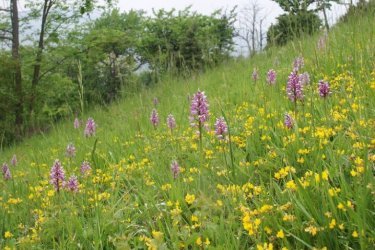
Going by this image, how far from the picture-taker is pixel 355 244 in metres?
1.51

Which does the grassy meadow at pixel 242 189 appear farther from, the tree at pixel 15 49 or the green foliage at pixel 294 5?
the tree at pixel 15 49

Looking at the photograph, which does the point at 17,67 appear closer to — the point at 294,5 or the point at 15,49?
the point at 15,49

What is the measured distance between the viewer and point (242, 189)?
2.04m

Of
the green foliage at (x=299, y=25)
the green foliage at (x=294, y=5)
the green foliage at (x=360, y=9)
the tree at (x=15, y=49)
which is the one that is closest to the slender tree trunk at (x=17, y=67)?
the tree at (x=15, y=49)

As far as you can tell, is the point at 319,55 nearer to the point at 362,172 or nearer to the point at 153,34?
the point at 362,172

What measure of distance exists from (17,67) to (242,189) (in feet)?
39.6

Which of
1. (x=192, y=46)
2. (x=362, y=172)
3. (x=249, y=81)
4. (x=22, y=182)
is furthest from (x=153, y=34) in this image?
(x=362, y=172)

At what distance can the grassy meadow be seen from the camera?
1.62m

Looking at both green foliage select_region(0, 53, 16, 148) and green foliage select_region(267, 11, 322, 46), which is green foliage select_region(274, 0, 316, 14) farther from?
green foliage select_region(0, 53, 16, 148)

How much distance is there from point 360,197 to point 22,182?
3.14 m

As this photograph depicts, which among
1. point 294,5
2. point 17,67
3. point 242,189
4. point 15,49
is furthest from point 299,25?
point 15,49

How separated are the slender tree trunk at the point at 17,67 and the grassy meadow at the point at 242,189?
355 inches

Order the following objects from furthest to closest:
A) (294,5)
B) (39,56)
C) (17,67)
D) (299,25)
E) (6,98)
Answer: (39,56) → (6,98) → (17,67) → (299,25) → (294,5)

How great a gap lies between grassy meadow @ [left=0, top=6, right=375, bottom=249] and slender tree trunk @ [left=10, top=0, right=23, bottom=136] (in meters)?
9.01
